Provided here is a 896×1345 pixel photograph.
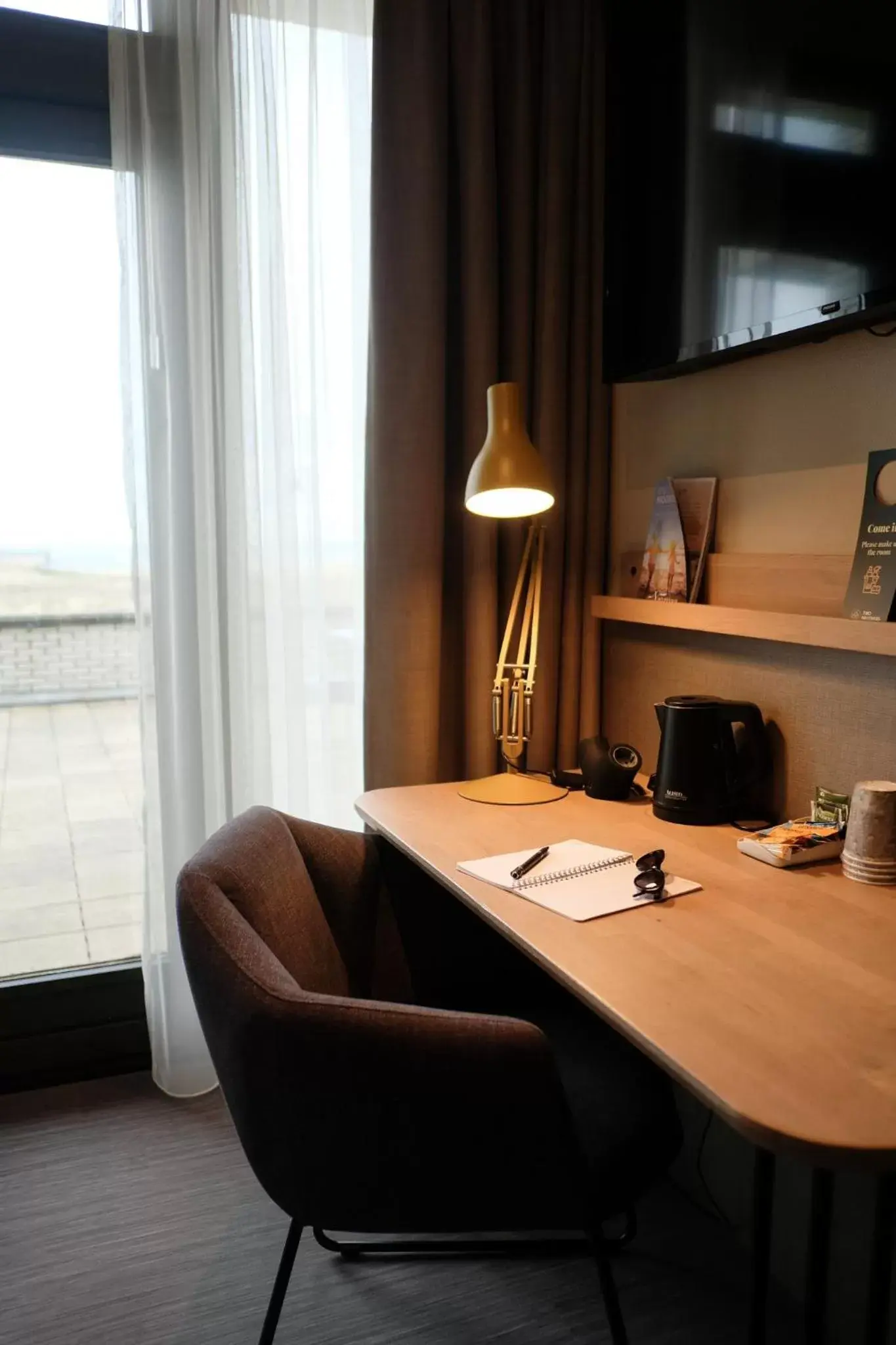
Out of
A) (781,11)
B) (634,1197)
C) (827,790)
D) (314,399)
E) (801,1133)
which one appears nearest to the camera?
(801,1133)

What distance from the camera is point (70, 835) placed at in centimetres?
243

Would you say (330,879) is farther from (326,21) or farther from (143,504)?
(326,21)

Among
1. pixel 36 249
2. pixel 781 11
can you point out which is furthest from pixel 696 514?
pixel 36 249

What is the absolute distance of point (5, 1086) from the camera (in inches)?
Result: 89.3

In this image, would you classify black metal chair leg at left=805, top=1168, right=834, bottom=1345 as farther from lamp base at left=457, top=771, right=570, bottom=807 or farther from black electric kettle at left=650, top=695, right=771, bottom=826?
lamp base at left=457, top=771, right=570, bottom=807

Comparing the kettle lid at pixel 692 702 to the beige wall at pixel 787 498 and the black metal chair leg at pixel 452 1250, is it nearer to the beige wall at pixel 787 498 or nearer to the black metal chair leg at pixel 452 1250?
the beige wall at pixel 787 498

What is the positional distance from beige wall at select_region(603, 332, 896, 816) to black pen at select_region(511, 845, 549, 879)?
1.62ft

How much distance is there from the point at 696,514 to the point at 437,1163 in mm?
1288

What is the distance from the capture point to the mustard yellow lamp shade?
1829 millimetres

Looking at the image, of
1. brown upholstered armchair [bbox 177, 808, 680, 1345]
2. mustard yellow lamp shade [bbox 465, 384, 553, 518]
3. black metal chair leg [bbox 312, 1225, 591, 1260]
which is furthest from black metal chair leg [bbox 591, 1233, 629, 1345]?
mustard yellow lamp shade [bbox 465, 384, 553, 518]

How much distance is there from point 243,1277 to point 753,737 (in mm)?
1241

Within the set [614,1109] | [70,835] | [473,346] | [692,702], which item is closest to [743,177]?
[473,346]

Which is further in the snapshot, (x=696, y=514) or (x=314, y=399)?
(x=314, y=399)

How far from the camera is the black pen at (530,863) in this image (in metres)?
1.51
